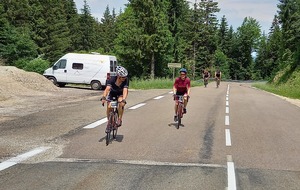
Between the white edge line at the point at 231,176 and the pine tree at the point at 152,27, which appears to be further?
the pine tree at the point at 152,27

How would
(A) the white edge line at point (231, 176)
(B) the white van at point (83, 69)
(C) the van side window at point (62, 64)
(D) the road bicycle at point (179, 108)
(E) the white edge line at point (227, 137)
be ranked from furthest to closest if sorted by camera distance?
(C) the van side window at point (62, 64), (B) the white van at point (83, 69), (D) the road bicycle at point (179, 108), (E) the white edge line at point (227, 137), (A) the white edge line at point (231, 176)

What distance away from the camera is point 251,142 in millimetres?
10000

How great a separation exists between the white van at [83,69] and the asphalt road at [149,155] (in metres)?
17.4

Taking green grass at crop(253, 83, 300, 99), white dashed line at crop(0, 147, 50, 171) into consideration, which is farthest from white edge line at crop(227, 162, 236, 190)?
green grass at crop(253, 83, 300, 99)

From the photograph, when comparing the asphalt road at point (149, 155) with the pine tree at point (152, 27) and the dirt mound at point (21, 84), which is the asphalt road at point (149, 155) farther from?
the pine tree at point (152, 27)

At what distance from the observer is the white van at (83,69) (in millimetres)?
30844

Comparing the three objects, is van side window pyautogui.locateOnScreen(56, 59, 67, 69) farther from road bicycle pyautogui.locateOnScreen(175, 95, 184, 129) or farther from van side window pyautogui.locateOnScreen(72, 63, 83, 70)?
road bicycle pyautogui.locateOnScreen(175, 95, 184, 129)

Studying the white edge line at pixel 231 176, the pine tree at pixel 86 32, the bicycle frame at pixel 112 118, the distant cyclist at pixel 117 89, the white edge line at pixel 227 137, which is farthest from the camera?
the pine tree at pixel 86 32

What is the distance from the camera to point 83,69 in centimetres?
3102

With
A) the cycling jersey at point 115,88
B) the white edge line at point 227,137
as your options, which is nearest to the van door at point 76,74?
the white edge line at point 227,137

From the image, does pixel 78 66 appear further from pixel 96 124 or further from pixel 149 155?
pixel 149 155

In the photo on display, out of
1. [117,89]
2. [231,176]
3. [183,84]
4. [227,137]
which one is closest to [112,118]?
[117,89]

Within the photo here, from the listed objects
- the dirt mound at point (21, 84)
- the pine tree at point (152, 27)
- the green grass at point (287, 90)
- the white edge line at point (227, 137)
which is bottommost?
the green grass at point (287, 90)

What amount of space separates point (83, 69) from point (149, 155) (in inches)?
939
